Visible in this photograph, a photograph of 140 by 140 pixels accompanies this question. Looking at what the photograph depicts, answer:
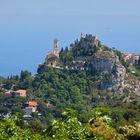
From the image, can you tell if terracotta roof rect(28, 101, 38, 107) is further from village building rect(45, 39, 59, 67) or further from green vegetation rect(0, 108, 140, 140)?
green vegetation rect(0, 108, 140, 140)

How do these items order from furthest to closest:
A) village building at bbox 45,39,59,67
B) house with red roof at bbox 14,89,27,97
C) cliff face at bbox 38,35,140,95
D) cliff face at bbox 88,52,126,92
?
village building at bbox 45,39,59,67 < cliff face at bbox 38,35,140,95 < cliff face at bbox 88,52,126,92 < house with red roof at bbox 14,89,27,97

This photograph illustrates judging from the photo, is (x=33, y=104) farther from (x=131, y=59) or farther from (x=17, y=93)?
(x=131, y=59)

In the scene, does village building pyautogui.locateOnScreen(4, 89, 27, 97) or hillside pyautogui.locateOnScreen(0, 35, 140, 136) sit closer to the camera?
village building pyautogui.locateOnScreen(4, 89, 27, 97)

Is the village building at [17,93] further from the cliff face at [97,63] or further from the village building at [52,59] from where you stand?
the village building at [52,59]

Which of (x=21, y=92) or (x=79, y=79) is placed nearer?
(x=21, y=92)

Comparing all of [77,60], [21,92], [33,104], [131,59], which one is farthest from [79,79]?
[33,104]

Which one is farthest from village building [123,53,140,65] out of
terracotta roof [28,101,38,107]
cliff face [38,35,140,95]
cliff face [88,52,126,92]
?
terracotta roof [28,101,38,107]

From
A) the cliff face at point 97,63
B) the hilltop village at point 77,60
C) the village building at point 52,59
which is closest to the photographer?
the cliff face at point 97,63

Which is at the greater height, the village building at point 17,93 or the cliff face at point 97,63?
the cliff face at point 97,63

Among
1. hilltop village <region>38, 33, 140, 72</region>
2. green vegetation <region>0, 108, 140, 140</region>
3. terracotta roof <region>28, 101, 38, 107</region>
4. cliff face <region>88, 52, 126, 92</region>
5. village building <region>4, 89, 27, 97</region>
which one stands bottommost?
green vegetation <region>0, 108, 140, 140</region>

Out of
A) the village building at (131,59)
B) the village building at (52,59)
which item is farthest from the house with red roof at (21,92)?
the village building at (131,59)

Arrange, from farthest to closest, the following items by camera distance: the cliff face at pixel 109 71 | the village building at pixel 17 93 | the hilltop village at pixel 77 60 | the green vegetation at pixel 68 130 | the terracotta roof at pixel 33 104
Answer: the hilltop village at pixel 77 60, the cliff face at pixel 109 71, the village building at pixel 17 93, the terracotta roof at pixel 33 104, the green vegetation at pixel 68 130

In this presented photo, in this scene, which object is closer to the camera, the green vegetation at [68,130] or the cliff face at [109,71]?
the green vegetation at [68,130]

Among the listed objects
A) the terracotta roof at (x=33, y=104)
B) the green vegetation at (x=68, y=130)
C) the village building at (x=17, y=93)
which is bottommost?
the green vegetation at (x=68, y=130)
